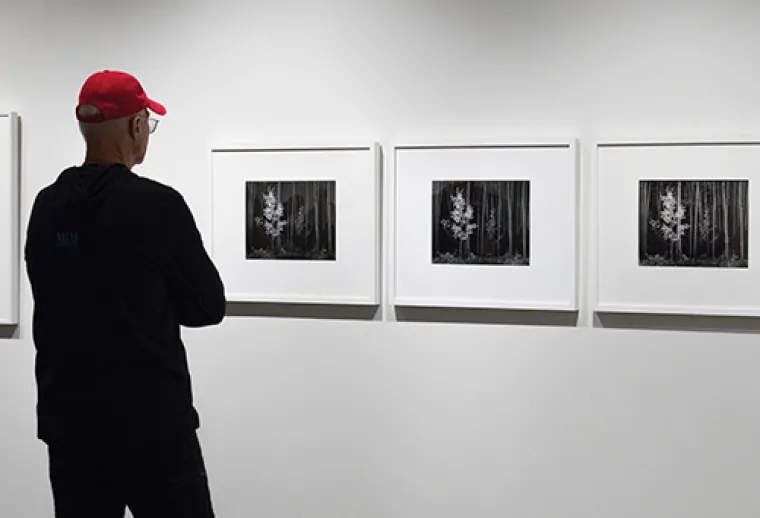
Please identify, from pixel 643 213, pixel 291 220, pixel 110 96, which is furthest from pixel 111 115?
pixel 643 213

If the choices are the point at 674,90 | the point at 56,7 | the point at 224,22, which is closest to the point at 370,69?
the point at 224,22

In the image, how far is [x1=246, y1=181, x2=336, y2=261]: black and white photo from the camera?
2.67m

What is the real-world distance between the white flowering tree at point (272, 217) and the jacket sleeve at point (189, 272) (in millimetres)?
771

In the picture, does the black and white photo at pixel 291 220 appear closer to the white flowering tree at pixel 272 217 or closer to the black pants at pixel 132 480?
the white flowering tree at pixel 272 217

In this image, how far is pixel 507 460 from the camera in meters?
2.59

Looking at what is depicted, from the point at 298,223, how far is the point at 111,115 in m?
0.83

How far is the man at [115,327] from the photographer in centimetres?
186

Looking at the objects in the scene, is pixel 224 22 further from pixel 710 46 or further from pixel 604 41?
pixel 710 46

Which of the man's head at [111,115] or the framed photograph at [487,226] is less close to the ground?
the man's head at [111,115]

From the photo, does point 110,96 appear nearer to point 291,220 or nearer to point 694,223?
point 291,220

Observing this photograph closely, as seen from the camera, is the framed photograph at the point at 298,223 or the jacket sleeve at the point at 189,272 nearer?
the jacket sleeve at the point at 189,272

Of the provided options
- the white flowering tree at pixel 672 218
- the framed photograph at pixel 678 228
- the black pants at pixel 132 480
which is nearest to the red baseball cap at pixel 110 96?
the black pants at pixel 132 480

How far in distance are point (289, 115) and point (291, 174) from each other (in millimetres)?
172

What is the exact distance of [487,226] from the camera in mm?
2564
